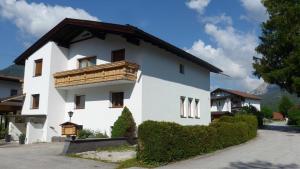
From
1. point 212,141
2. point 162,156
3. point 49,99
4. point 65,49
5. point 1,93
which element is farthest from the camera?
point 1,93

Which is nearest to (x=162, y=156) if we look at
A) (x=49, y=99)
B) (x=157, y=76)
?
(x=157, y=76)

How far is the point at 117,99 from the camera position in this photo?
78.5 ft

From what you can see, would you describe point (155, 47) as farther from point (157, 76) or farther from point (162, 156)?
point (162, 156)

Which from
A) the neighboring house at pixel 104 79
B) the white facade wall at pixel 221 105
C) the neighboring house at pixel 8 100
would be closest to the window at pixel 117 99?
the neighboring house at pixel 104 79

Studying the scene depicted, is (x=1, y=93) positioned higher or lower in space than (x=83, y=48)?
lower

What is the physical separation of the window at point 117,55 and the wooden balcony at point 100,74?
6.04 ft

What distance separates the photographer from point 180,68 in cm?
2733

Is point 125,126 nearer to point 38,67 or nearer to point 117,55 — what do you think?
point 117,55

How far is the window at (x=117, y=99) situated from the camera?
77.6 feet

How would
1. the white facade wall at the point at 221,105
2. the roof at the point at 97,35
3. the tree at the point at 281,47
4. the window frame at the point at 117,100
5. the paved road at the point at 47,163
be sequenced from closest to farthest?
1. the paved road at the point at 47,163
2. the roof at the point at 97,35
3. the window frame at the point at 117,100
4. the tree at the point at 281,47
5. the white facade wall at the point at 221,105

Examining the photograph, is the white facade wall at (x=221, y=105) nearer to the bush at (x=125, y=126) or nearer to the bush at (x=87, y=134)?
the bush at (x=87, y=134)

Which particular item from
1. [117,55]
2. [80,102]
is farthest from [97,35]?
[80,102]

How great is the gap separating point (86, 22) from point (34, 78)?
7904 millimetres

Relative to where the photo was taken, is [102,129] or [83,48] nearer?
[102,129]
